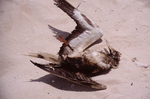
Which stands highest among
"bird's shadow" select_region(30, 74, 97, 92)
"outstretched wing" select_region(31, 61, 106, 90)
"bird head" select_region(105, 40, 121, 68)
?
"bird head" select_region(105, 40, 121, 68)

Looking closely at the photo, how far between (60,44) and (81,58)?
833mm

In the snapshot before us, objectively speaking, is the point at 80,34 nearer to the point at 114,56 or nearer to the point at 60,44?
the point at 60,44

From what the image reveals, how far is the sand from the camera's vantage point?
2576 mm

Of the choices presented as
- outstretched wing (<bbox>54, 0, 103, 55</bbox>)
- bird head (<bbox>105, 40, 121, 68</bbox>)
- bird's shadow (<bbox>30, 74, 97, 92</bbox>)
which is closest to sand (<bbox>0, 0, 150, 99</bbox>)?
bird's shadow (<bbox>30, 74, 97, 92</bbox>)

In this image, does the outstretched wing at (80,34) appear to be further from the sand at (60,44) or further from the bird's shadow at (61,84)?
the bird's shadow at (61,84)

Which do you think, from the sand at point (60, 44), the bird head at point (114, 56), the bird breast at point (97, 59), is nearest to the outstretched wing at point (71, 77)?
the sand at point (60, 44)

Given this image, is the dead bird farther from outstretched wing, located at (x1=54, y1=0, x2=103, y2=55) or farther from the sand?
the sand

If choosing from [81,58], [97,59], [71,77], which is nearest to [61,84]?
[71,77]

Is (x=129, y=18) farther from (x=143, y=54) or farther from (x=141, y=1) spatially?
(x=143, y=54)

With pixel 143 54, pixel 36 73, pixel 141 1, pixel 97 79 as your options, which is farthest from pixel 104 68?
pixel 141 1

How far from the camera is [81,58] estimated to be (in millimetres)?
2756

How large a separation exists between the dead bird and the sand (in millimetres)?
155

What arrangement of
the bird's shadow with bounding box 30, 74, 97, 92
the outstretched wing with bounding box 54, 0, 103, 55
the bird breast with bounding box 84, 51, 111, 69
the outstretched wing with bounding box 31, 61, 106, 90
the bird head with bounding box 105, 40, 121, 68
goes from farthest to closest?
the outstretched wing with bounding box 54, 0, 103, 55
the bird head with bounding box 105, 40, 121, 68
the bird breast with bounding box 84, 51, 111, 69
the bird's shadow with bounding box 30, 74, 97, 92
the outstretched wing with bounding box 31, 61, 106, 90

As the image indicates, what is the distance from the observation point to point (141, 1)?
14.6ft
